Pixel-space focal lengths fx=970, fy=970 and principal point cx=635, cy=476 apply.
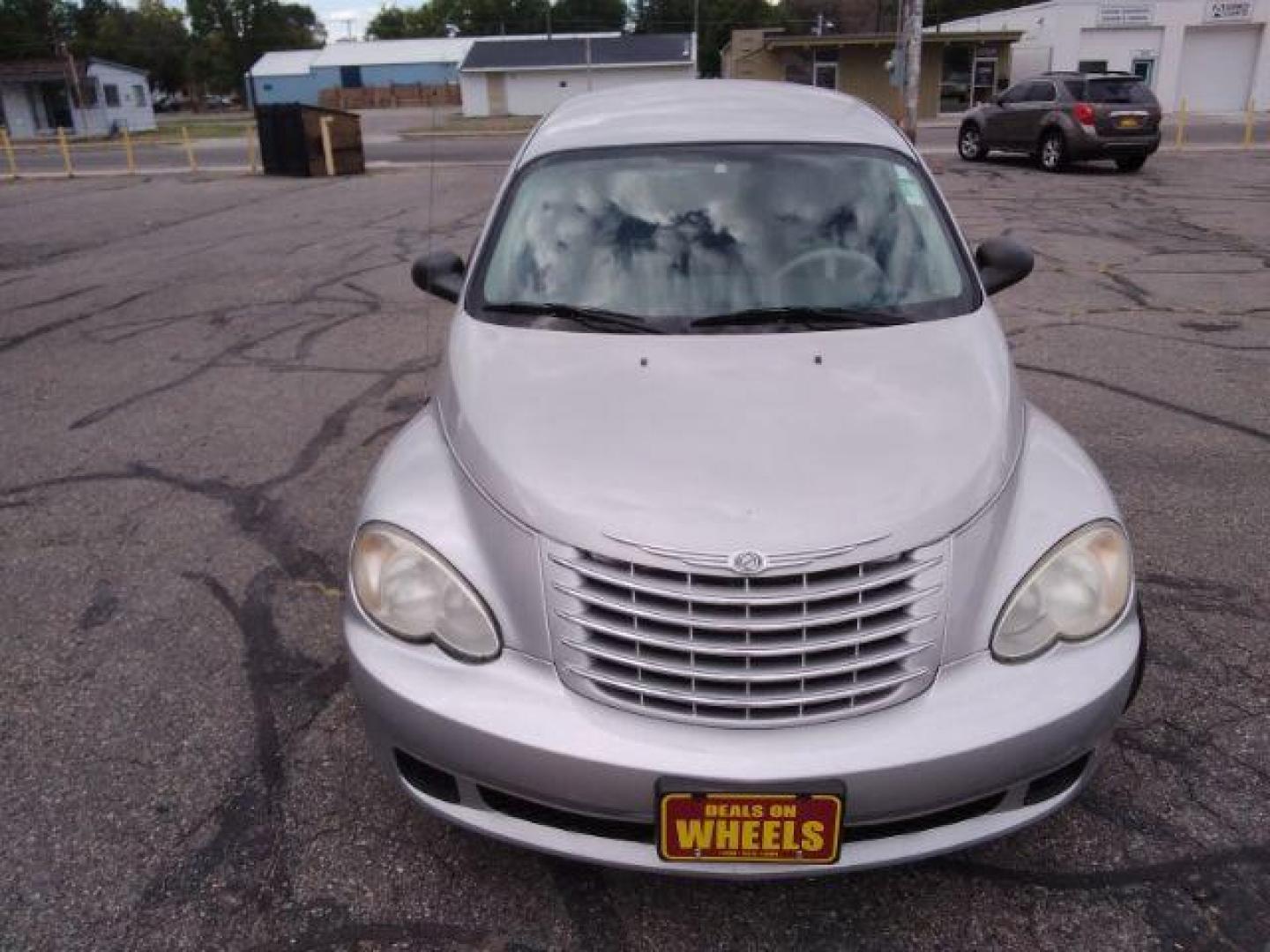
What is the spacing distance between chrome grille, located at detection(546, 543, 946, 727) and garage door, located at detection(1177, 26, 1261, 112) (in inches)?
1781

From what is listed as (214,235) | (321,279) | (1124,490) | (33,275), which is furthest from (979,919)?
(214,235)

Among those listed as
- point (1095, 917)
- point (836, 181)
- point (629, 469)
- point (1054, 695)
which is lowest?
point (1095, 917)

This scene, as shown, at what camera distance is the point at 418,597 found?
2.24 meters

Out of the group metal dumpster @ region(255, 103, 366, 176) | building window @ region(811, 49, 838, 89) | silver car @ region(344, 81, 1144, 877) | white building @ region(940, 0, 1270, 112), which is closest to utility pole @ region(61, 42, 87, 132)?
building window @ region(811, 49, 838, 89)

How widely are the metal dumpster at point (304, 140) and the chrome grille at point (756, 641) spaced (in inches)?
812

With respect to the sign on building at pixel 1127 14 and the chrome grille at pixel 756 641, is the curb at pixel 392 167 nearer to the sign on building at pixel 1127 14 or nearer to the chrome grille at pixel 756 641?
the sign on building at pixel 1127 14

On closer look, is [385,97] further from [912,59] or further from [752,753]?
[752,753]

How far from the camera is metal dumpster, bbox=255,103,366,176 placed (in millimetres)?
20391

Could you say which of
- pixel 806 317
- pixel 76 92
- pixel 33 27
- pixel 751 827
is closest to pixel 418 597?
pixel 751 827

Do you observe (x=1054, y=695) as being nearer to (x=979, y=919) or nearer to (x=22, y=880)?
(x=979, y=919)

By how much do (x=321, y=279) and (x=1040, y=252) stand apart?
24.6 ft

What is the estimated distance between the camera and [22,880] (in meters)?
2.39

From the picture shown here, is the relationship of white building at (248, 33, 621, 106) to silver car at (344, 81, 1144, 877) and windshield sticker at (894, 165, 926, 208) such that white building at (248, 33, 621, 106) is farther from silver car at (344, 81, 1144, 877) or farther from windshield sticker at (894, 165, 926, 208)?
silver car at (344, 81, 1144, 877)

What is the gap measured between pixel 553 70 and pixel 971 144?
1450 inches
